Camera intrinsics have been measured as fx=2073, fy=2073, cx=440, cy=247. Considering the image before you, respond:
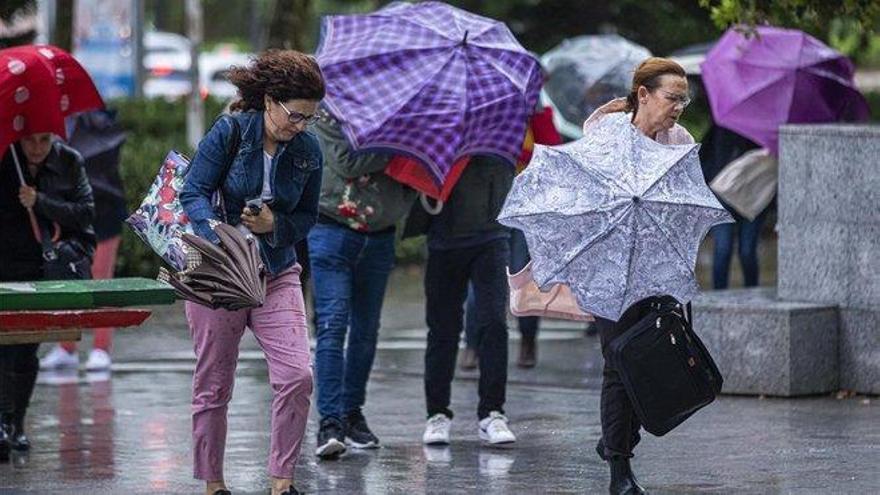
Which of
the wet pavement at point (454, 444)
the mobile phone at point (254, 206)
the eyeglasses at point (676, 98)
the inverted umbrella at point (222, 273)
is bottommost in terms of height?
the wet pavement at point (454, 444)

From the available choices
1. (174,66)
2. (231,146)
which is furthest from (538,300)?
(174,66)

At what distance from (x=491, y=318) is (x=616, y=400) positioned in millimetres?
1659

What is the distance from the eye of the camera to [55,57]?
30.5 feet

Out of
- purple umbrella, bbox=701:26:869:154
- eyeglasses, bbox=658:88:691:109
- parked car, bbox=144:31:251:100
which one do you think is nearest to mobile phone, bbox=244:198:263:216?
eyeglasses, bbox=658:88:691:109

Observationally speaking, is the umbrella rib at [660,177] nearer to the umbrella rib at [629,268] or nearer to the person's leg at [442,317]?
the umbrella rib at [629,268]

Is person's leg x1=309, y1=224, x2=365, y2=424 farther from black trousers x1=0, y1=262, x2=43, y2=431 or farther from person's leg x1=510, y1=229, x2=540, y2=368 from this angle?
person's leg x1=510, y1=229, x2=540, y2=368

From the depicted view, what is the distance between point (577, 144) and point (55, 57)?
2733 millimetres

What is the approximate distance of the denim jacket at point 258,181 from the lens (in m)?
7.61

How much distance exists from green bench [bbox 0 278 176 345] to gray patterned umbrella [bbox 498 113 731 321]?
1411mm

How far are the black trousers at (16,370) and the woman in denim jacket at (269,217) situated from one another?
1752 millimetres

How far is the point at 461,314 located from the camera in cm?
941

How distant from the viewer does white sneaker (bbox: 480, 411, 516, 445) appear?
9305 millimetres

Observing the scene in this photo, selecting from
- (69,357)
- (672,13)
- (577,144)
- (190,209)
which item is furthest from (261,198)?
(672,13)

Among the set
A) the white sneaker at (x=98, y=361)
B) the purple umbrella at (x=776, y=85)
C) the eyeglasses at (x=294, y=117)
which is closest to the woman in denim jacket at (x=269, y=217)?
the eyeglasses at (x=294, y=117)
